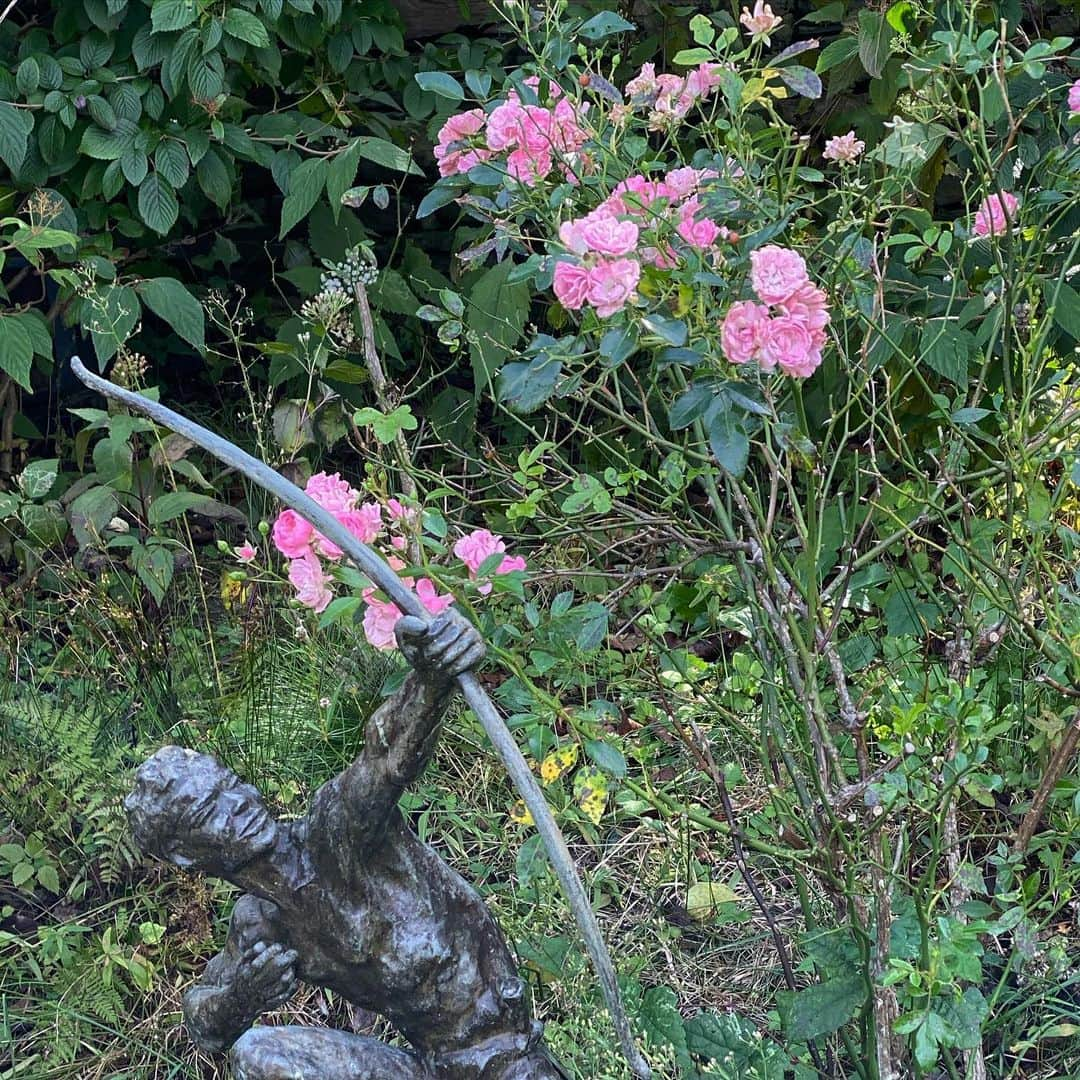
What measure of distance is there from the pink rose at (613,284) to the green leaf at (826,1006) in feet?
3.43

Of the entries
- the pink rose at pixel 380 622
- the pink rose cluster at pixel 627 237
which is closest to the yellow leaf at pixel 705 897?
the pink rose at pixel 380 622

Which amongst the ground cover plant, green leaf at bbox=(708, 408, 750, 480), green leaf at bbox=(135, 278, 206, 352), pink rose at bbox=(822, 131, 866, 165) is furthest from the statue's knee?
green leaf at bbox=(135, 278, 206, 352)

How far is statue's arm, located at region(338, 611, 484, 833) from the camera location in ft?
4.90

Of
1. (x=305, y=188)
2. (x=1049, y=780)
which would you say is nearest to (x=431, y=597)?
(x=1049, y=780)

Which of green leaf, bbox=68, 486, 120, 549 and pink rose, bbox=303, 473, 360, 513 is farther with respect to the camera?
green leaf, bbox=68, 486, 120, 549

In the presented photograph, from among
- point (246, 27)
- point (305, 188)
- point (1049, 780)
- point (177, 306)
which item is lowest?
Answer: point (1049, 780)

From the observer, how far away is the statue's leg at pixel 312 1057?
1734 millimetres

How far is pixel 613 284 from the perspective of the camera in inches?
61.1

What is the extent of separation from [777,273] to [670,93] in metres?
0.43

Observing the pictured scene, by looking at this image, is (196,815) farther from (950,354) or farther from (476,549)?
(950,354)

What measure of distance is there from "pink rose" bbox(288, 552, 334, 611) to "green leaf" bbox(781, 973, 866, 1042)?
893mm

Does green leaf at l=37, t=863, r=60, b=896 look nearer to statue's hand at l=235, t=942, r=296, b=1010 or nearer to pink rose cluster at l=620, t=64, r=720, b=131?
statue's hand at l=235, t=942, r=296, b=1010

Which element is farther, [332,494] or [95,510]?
[95,510]

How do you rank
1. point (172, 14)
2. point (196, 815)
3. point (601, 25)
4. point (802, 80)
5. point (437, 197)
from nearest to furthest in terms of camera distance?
point (196, 815), point (802, 80), point (601, 25), point (437, 197), point (172, 14)
